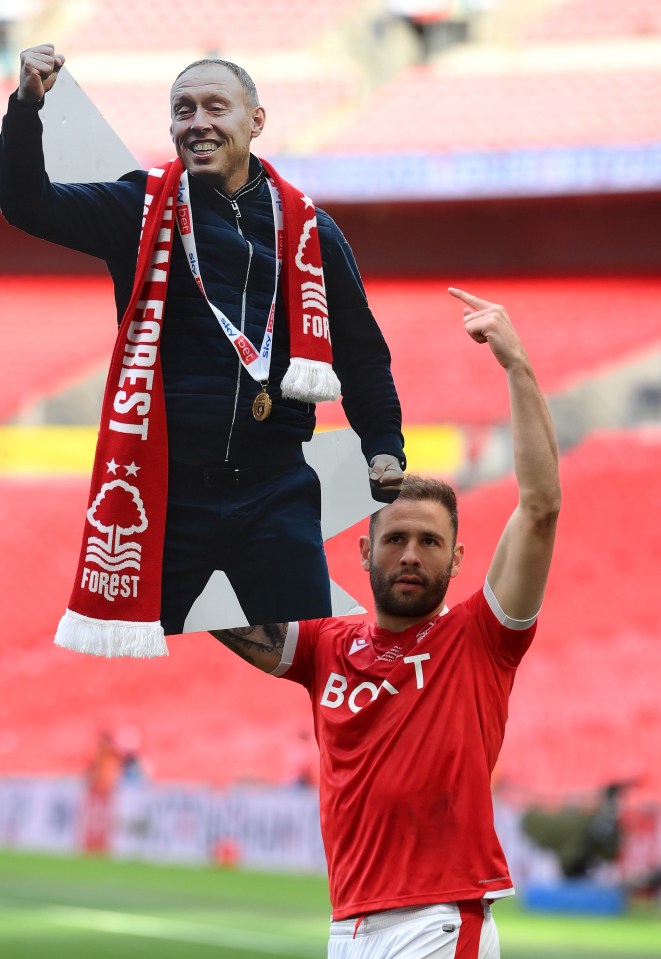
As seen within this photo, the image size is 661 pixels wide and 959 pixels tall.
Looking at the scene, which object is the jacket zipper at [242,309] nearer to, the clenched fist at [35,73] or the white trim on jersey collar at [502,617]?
the clenched fist at [35,73]

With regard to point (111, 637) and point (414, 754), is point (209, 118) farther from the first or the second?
point (414, 754)

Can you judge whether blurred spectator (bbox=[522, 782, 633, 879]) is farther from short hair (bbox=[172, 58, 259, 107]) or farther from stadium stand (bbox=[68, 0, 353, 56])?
stadium stand (bbox=[68, 0, 353, 56])

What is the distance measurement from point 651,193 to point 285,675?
1225 cm

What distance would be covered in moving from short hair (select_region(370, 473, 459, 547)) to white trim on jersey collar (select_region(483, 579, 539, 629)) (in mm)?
113

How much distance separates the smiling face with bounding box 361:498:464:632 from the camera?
265 cm

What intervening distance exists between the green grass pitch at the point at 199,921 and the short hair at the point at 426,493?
488cm

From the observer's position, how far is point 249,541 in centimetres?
244

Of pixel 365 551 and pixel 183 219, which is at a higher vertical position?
pixel 183 219

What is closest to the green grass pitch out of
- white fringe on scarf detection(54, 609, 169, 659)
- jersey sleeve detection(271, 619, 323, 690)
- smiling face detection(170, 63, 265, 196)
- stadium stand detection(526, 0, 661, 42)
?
jersey sleeve detection(271, 619, 323, 690)

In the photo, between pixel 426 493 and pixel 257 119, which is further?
pixel 426 493

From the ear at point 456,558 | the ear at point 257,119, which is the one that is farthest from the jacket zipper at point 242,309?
the ear at point 456,558

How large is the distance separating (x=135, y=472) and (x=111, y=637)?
26cm

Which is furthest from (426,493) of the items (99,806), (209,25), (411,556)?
(209,25)

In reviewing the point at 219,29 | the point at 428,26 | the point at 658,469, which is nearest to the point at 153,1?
the point at 219,29
